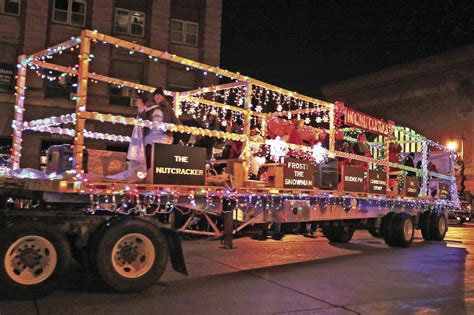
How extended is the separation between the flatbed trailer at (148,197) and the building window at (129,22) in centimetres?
1643

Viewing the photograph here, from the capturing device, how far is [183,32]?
28.2m

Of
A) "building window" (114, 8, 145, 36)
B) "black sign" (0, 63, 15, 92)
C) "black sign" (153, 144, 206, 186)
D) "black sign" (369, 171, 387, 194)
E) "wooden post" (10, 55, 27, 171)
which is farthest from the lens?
"building window" (114, 8, 145, 36)

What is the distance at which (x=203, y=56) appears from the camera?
28.3 m

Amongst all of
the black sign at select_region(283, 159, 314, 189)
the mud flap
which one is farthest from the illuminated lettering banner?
the mud flap

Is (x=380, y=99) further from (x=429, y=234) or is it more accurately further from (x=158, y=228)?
(x=158, y=228)

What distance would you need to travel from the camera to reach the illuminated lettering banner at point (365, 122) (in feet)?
37.3

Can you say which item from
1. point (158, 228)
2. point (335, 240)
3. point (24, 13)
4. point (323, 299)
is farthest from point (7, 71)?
point (323, 299)

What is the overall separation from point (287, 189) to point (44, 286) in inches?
189

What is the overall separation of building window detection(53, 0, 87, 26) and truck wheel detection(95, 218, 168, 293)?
21.3 meters

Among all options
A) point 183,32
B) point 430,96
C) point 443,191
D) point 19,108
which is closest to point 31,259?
point 19,108

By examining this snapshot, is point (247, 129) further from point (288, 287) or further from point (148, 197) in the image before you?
point (288, 287)

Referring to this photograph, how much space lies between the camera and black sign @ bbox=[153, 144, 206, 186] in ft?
23.7

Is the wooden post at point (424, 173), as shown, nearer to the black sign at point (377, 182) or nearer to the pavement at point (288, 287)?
the black sign at point (377, 182)

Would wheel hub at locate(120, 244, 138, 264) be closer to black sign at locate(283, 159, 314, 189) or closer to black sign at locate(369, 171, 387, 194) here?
black sign at locate(283, 159, 314, 189)
